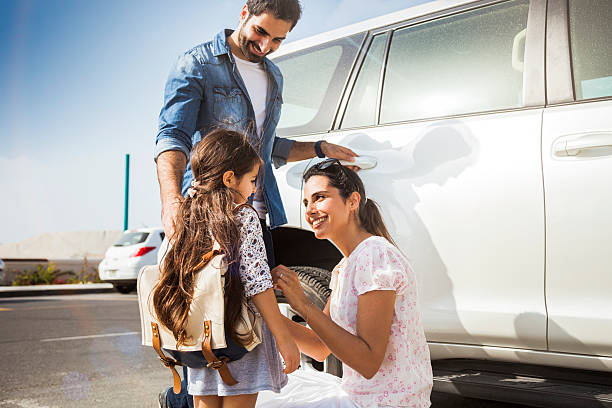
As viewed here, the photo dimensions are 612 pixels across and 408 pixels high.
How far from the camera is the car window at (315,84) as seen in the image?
112 inches

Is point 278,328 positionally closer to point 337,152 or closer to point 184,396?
point 184,396

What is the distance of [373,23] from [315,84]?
0.41m

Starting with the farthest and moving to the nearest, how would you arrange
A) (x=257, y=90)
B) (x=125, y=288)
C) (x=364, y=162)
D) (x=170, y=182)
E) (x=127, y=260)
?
(x=125, y=288) → (x=127, y=260) → (x=364, y=162) → (x=257, y=90) → (x=170, y=182)

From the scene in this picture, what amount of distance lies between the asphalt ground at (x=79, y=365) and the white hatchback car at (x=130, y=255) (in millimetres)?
4300

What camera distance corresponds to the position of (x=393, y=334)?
5.81ft

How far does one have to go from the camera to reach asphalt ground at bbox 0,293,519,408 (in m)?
3.54

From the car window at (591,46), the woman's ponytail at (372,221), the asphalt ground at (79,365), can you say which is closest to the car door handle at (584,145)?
the car window at (591,46)

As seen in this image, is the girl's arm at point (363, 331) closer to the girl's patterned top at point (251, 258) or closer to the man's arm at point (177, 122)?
the girl's patterned top at point (251, 258)

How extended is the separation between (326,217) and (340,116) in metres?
0.94

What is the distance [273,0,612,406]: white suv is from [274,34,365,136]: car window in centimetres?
12

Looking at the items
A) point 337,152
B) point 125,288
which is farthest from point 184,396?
point 125,288

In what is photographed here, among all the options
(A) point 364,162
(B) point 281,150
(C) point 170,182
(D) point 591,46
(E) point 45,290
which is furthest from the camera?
(E) point 45,290

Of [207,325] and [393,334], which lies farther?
[393,334]

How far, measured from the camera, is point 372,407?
172 cm
